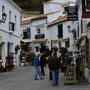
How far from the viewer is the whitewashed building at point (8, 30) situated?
2461 centimetres

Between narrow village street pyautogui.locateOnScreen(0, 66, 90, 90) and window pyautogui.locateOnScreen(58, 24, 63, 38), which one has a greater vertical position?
window pyautogui.locateOnScreen(58, 24, 63, 38)

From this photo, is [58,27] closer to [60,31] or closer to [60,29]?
[60,29]

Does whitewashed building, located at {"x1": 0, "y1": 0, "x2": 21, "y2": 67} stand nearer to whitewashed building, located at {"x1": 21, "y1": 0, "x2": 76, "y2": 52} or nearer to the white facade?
whitewashed building, located at {"x1": 21, "y1": 0, "x2": 76, "y2": 52}

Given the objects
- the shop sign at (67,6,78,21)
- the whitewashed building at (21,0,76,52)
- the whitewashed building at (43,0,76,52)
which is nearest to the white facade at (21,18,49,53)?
the whitewashed building at (21,0,76,52)

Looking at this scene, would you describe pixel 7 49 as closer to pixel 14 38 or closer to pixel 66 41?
pixel 14 38

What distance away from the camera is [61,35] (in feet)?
131

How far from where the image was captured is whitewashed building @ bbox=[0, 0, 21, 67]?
24612 mm

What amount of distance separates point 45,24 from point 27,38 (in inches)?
182

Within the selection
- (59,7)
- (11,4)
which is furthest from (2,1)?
(59,7)

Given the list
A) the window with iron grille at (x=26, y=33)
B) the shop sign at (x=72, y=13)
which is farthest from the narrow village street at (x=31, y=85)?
the window with iron grille at (x=26, y=33)

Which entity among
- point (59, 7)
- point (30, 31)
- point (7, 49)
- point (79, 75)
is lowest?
point (79, 75)

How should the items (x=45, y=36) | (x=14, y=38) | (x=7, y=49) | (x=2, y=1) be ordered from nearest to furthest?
(x=2, y=1), (x=7, y=49), (x=14, y=38), (x=45, y=36)

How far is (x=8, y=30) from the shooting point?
26.4 metres

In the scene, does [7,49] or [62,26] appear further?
[62,26]
